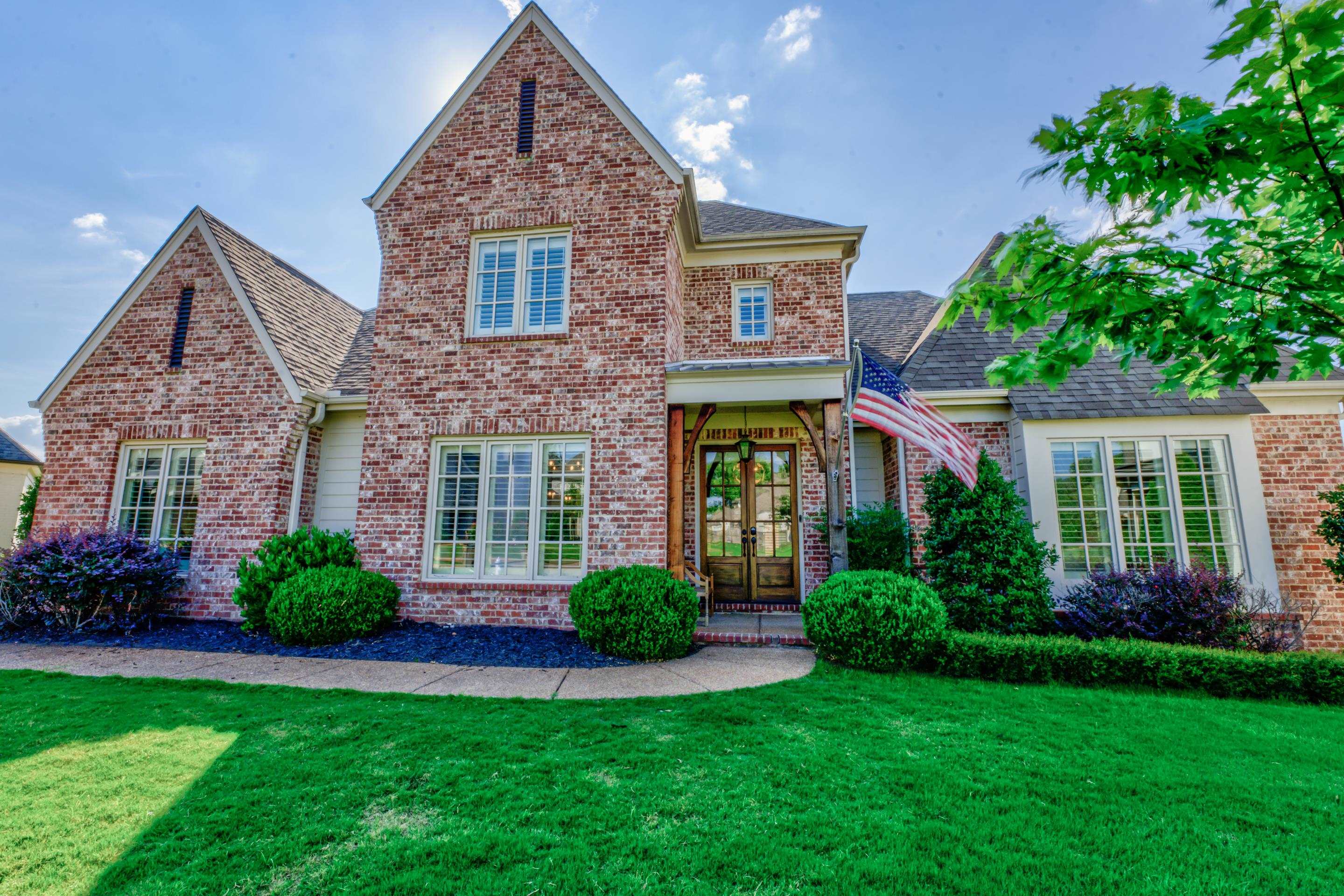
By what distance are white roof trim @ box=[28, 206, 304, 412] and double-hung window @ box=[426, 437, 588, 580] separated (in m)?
3.78

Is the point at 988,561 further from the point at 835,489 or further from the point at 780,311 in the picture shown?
the point at 780,311

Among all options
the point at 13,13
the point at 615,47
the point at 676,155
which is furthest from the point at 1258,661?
the point at 13,13

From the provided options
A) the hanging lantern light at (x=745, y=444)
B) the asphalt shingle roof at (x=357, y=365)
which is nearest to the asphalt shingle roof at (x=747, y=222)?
the hanging lantern light at (x=745, y=444)

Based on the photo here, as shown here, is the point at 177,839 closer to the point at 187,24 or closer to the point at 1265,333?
the point at 1265,333

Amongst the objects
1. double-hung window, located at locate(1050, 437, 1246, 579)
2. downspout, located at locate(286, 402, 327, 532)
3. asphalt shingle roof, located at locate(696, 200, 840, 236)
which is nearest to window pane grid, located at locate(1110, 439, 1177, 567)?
double-hung window, located at locate(1050, 437, 1246, 579)

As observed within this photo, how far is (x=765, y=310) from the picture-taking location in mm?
10008

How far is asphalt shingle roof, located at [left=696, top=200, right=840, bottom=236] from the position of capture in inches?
396

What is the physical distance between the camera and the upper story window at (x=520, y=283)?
8383mm

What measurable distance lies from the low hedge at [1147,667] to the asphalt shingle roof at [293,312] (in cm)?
960

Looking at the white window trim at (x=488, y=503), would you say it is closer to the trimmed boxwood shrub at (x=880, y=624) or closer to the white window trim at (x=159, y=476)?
the trimmed boxwood shrub at (x=880, y=624)

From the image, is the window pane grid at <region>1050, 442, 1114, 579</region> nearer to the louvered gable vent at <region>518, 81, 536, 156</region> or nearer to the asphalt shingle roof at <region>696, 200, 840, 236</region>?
the asphalt shingle roof at <region>696, 200, 840, 236</region>

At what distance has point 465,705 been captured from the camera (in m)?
4.75

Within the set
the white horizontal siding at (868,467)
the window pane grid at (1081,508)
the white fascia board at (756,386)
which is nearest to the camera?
the white fascia board at (756,386)

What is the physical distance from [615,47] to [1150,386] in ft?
30.8
